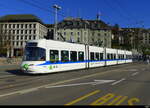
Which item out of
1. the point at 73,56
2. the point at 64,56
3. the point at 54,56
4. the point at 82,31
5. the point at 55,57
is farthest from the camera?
the point at 82,31

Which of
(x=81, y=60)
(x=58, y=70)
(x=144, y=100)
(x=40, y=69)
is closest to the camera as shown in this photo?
(x=144, y=100)

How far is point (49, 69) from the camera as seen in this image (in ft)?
55.1

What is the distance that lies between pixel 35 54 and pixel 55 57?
2.06 metres

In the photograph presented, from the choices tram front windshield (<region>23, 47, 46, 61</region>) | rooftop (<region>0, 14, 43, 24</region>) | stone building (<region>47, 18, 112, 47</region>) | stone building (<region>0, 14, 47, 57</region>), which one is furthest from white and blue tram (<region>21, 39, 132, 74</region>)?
rooftop (<region>0, 14, 43, 24</region>)

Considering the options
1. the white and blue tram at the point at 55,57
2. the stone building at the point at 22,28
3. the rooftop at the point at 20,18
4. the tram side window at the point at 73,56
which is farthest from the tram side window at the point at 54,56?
the rooftop at the point at 20,18

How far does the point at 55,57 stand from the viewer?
17.7 m

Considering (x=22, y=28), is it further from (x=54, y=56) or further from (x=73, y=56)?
(x=54, y=56)

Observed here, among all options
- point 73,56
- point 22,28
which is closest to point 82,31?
point 22,28

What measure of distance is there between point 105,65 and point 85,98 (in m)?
22.8

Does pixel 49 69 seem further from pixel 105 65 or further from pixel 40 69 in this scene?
pixel 105 65

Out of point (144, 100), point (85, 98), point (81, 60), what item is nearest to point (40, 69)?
point (81, 60)

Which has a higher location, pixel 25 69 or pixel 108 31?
pixel 108 31

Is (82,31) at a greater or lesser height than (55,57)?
greater

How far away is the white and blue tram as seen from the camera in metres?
16.1
